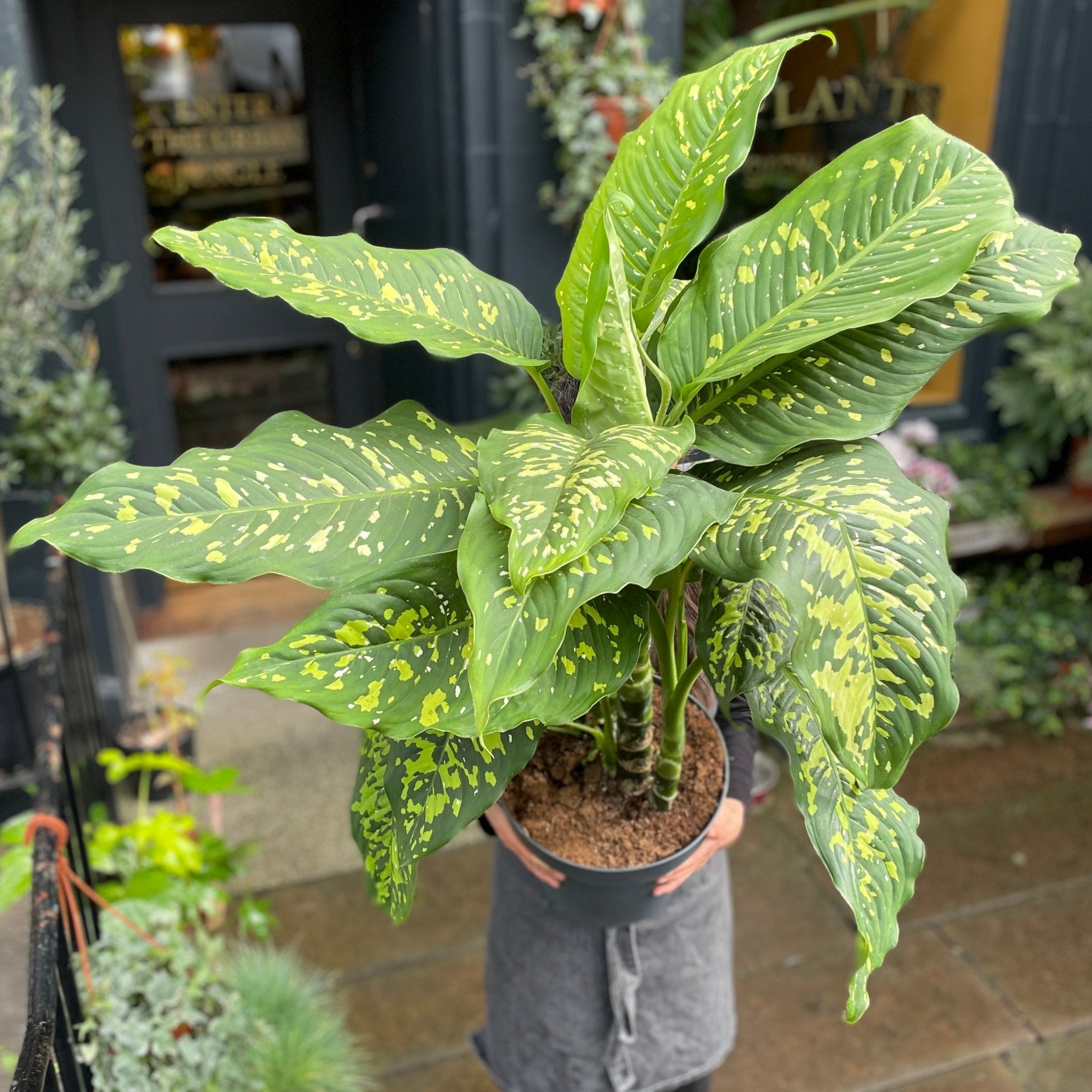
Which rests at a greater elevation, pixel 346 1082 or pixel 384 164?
pixel 384 164

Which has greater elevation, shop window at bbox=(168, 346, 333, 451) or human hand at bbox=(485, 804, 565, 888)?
human hand at bbox=(485, 804, 565, 888)

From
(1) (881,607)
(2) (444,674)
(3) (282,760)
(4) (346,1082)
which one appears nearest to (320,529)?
(2) (444,674)

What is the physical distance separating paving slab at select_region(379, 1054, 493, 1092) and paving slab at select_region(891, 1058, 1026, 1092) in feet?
3.16

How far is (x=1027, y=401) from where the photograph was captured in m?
4.00

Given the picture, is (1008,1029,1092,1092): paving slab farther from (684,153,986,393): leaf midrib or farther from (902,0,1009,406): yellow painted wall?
(902,0,1009,406): yellow painted wall

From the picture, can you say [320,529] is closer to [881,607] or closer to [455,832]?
[455,832]

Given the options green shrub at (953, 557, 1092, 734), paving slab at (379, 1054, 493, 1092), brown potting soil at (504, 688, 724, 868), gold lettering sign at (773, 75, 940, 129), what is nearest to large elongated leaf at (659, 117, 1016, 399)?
brown potting soil at (504, 688, 724, 868)

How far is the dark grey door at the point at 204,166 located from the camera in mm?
3787

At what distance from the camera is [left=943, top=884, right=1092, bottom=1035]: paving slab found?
255 centimetres

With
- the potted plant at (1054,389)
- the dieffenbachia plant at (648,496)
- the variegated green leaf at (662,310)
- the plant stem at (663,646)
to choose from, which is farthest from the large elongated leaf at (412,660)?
the potted plant at (1054,389)

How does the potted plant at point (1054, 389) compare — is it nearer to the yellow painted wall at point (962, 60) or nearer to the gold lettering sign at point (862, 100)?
the yellow painted wall at point (962, 60)

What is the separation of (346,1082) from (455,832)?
1.23 metres

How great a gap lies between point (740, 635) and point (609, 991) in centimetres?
79

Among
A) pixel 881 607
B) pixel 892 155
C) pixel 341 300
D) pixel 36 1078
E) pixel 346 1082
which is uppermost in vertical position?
pixel 892 155
